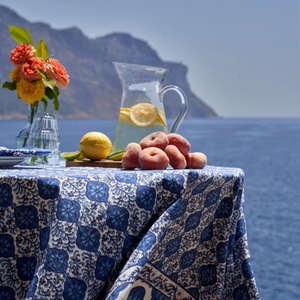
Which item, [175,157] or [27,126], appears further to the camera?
[27,126]

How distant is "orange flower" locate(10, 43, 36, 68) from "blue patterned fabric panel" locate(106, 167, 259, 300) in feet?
2.64

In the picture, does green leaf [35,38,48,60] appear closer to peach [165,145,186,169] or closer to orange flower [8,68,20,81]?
orange flower [8,68,20,81]

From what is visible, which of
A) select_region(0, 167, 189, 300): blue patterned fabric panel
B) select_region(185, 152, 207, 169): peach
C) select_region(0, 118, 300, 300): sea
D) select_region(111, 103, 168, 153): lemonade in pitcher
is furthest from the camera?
select_region(0, 118, 300, 300): sea

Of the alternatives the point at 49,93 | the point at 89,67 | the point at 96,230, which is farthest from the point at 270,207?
the point at 89,67

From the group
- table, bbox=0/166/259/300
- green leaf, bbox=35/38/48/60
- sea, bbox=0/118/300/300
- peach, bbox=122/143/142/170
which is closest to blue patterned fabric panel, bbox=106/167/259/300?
table, bbox=0/166/259/300

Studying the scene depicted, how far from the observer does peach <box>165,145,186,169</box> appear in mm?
1166

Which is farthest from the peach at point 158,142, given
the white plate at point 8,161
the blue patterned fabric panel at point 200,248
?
the white plate at point 8,161

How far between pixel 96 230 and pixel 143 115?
1.93ft

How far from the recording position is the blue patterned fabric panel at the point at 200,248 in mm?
971

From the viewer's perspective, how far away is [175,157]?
1166 mm

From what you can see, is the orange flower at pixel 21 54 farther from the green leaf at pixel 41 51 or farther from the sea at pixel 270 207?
the sea at pixel 270 207

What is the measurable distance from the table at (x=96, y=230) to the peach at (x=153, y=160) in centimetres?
10

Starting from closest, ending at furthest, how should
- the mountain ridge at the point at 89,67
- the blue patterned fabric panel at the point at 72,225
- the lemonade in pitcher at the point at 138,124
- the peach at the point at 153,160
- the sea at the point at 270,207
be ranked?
the blue patterned fabric panel at the point at 72,225
the peach at the point at 153,160
the lemonade in pitcher at the point at 138,124
the sea at the point at 270,207
the mountain ridge at the point at 89,67

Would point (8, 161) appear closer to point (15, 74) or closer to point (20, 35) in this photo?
point (15, 74)
